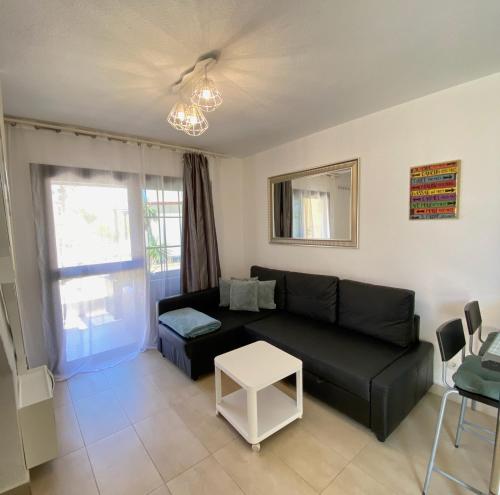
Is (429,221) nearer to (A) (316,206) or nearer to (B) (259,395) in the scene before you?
(A) (316,206)

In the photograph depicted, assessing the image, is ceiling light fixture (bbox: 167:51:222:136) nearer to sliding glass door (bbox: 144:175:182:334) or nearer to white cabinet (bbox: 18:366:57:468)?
sliding glass door (bbox: 144:175:182:334)

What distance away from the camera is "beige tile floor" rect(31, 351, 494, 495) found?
147 cm

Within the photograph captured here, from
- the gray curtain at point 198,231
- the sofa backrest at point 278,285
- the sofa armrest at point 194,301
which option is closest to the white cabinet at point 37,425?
the sofa armrest at point 194,301

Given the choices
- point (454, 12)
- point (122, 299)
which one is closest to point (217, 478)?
point (122, 299)

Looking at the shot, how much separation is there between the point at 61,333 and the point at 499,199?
12.4ft

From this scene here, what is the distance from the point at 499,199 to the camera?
1.81 meters

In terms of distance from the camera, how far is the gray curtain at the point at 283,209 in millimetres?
3246

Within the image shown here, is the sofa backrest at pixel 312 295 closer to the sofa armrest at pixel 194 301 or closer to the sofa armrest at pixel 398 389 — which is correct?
the sofa armrest at pixel 398 389

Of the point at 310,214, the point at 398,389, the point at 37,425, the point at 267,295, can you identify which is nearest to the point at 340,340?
the point at 398,389

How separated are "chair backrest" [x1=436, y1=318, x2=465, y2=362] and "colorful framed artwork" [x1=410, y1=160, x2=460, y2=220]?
36.0 inches

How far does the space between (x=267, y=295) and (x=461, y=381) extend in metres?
1.97

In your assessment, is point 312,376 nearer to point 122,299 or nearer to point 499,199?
point 499,199

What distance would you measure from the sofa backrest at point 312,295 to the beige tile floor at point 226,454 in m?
0.80

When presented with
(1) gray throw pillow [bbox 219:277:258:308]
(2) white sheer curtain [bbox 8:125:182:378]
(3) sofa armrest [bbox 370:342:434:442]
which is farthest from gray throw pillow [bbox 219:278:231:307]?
(3) sofa armrest [bbox 370:342:434:442]
